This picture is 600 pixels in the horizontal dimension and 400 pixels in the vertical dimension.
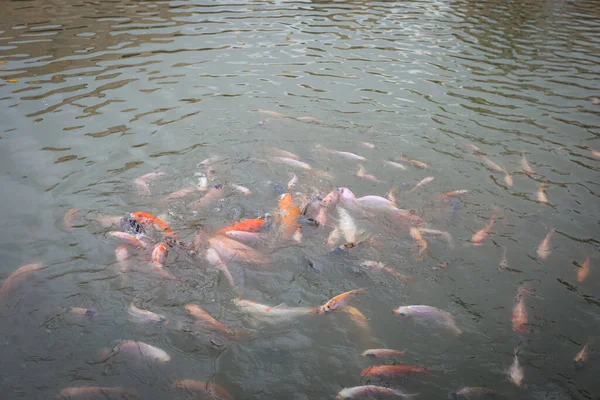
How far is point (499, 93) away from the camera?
11625 millimetres

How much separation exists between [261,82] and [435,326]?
346 inches

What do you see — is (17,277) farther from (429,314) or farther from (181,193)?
(429,314)

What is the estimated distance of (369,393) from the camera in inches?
171

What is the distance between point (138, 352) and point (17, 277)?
215 centimetres

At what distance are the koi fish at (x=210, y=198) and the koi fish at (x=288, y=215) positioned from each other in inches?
42.7

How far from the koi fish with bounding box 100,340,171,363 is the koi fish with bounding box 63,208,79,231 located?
2.55 m

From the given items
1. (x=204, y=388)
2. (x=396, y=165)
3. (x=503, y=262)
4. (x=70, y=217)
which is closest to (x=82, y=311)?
(x=204, y=388)

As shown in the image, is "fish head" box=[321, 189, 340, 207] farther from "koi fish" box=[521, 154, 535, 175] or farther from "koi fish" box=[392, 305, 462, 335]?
"koi fish" box=[521, 154, 535, 175]

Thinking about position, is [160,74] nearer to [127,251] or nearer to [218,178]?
[218,178]

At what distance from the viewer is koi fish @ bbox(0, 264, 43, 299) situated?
212 inches

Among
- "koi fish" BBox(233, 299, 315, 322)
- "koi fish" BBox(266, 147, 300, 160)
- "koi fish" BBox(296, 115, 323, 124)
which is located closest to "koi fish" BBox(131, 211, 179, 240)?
"koi fish" BBox(233, 299, 315, 322)

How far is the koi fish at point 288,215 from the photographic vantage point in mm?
6469

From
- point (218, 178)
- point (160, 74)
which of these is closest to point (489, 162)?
point (218, 178)

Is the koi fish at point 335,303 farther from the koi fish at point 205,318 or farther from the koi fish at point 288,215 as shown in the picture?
the koi fish at point 288,215
